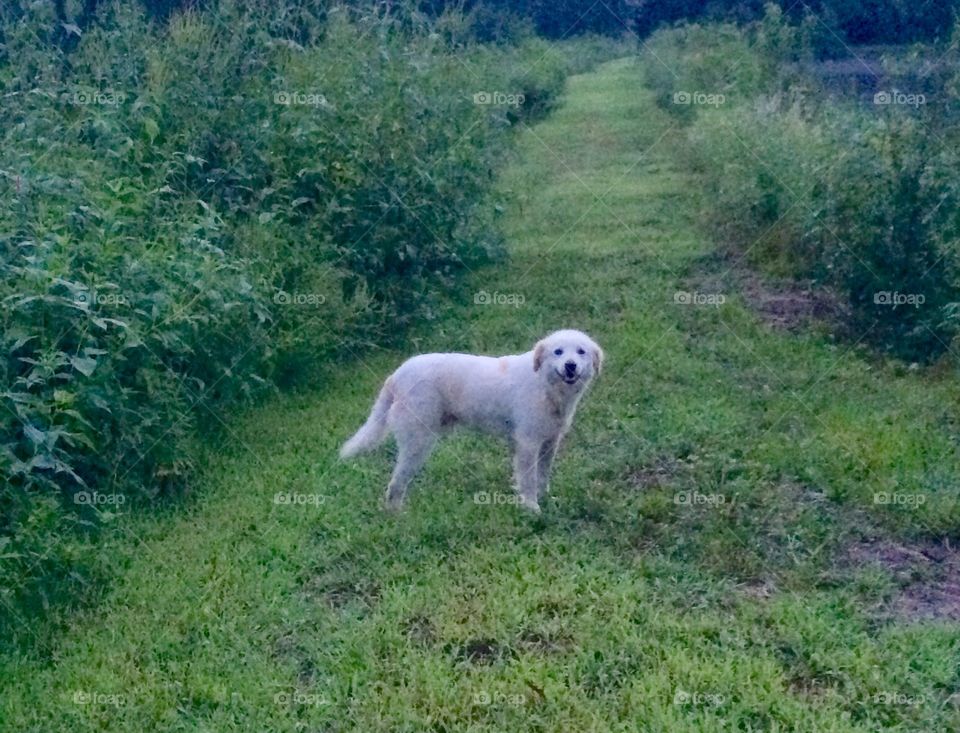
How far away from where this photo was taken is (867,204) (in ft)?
26.8

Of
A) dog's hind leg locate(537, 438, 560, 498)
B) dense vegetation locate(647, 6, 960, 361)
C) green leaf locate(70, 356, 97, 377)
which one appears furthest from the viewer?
dense vegetation locate(647, 6, 960, 361)

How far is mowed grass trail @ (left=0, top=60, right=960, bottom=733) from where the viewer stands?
4.23 metres

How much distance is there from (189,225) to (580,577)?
3658mm

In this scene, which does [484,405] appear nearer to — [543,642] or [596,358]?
[596,358]

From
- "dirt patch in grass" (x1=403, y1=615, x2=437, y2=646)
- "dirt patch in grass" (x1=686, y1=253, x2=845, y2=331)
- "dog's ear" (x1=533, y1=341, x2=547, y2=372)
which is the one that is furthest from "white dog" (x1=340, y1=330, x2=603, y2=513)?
"dirt patch in grass" (x1=686, y1=253, x2=845, y2=331)

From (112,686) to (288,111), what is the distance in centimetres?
531

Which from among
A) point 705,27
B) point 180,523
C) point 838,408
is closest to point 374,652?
point 180,523

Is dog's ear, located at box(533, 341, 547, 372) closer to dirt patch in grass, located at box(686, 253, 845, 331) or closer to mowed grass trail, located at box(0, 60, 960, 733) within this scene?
mowed grass trail, located at box(0, 60, 960, 733)

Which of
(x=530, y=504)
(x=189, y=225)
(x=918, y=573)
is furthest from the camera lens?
(x=189, y=225)

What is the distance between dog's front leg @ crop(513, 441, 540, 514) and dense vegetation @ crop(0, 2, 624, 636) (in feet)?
6.26

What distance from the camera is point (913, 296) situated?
8.00m

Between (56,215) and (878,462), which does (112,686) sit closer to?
(56,215)

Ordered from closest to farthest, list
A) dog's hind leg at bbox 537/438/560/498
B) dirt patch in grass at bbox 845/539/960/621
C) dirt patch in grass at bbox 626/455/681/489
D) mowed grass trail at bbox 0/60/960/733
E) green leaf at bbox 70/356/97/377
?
mowed grass trail at bbox 0/60/960/733 < dirt patch in grass at bbox 845/539/960/621 < green leaf at bbox 70/356/97/377 < dog's hind leg at bbox 537/438/560/498 < dirt patch in grass at bbox 626/455/681/489

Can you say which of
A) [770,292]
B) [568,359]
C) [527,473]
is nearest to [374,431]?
[527,473]
